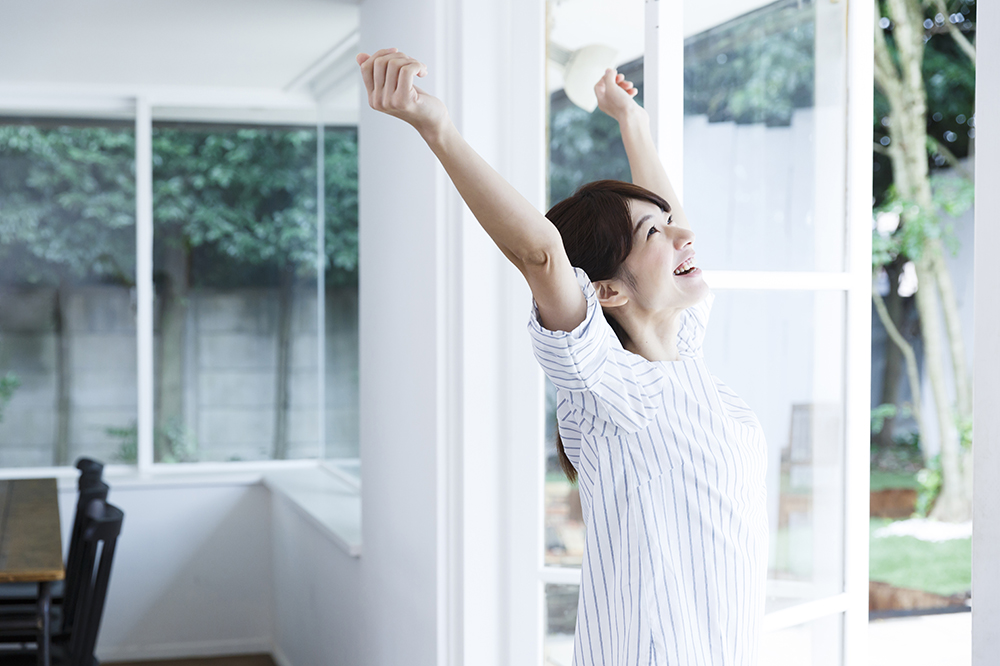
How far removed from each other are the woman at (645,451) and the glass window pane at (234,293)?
3362 mm

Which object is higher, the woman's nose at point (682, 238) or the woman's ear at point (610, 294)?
the woman's nose at point (682, 238)

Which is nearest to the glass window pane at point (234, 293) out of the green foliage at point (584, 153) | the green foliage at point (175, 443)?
the green foliage at point (175, 443)

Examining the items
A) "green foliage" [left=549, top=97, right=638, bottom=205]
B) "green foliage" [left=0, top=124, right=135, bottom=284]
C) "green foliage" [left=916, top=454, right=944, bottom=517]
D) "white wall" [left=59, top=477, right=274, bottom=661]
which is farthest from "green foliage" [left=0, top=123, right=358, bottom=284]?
"green foliage" [left=916, top=454, right=944, bottom=517]

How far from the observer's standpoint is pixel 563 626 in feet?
6.75

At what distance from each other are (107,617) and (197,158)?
2076mm

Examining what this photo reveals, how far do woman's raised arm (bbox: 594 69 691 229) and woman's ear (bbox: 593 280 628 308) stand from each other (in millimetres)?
329

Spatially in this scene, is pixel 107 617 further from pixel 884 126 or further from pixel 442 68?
pixel 884 126

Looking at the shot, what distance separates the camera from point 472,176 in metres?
0.96

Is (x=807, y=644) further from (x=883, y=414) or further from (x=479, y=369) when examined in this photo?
(x=883, y=414)

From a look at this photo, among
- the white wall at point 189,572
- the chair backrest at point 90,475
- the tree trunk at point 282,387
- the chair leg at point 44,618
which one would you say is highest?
the tree trunk at point 282,387

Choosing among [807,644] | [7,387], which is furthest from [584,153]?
[7,387]

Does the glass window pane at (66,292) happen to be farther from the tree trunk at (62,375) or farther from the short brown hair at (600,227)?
the short brown hair at (600,227)

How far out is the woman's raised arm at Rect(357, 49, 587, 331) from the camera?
940 mm

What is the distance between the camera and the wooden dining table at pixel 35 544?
2328mm
